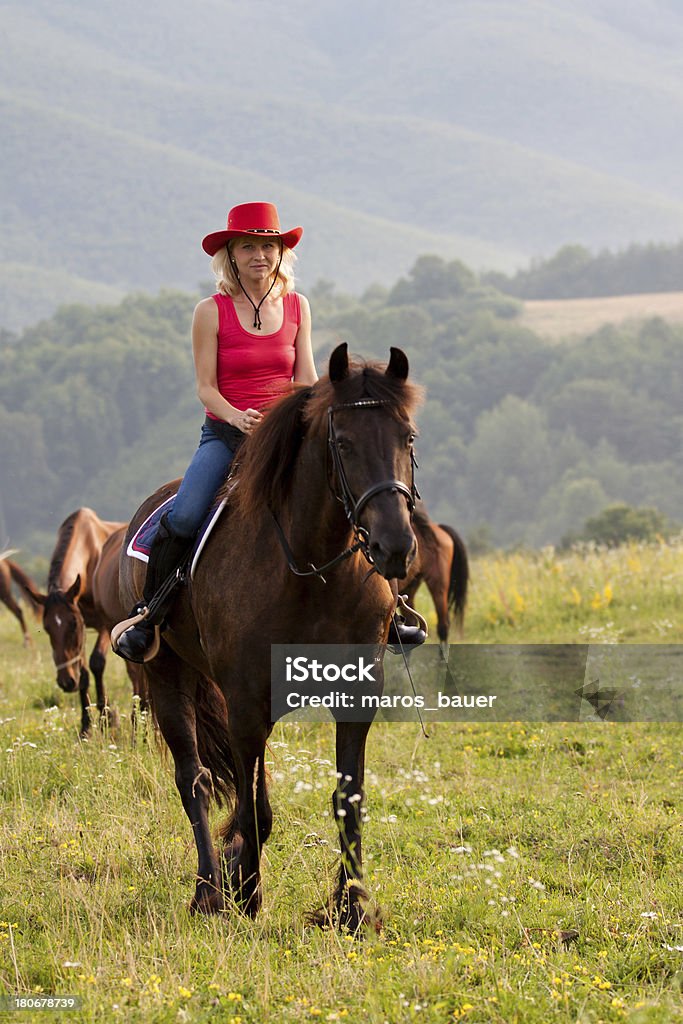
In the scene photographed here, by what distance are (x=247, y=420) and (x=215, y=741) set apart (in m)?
1.83

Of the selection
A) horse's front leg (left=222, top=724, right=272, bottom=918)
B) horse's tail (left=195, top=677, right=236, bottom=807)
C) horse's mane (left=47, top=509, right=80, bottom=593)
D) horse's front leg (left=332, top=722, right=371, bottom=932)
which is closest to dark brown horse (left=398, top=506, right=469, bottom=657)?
horse's mane (left=47, top=509, right=80, bottom=593)

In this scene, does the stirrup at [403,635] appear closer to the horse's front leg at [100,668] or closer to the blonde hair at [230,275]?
the blonde hair at [230,275]

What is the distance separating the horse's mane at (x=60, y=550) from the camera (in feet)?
35.1

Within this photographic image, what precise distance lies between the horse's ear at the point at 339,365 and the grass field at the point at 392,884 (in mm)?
2100

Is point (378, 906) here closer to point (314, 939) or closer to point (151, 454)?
point (314, 939)

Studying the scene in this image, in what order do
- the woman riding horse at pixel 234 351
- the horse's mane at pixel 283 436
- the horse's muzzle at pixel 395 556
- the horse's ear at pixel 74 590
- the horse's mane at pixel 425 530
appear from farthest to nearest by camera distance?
the horse's mane at pixel 425 530, the horse's ear at pixel 74 590, the woman riding horse at pixel 234 351, the horse's mane at pixel 283 436, the horse's muzzle at pixel 395 556

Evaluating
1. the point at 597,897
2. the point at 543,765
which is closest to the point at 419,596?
the point at 543,765

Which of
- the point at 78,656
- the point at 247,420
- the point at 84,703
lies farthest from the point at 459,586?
the point at 247,420

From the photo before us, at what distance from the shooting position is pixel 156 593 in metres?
5.45

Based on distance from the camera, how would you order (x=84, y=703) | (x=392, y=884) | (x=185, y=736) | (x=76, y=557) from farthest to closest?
1. (x=76, y=557)
2. (x=84, y=703)
3. (x=185, y=736)
4. (x=392, y=884)

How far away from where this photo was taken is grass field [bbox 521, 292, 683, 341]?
116 m

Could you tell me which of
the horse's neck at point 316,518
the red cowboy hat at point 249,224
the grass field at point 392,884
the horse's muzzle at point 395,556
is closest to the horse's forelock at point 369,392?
the horse's neck at point 316,518

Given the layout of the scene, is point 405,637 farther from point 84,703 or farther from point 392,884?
point 84,703

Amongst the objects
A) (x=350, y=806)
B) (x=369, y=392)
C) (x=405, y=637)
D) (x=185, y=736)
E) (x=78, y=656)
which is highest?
(x=369, y=392)
